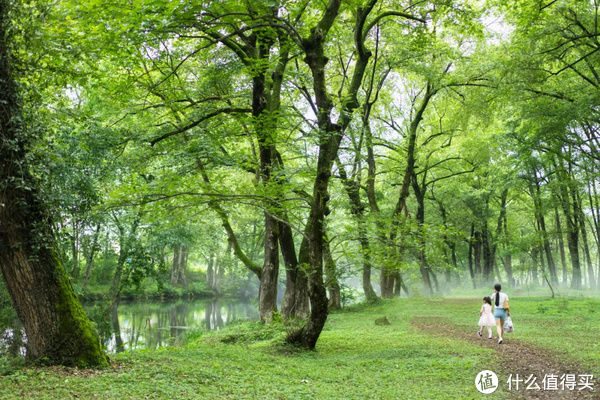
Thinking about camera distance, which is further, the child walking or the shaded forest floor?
the child walking

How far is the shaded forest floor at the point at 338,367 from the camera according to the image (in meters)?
5.49

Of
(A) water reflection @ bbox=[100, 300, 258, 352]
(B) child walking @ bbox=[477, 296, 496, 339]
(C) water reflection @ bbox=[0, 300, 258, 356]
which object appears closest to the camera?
(B) child walking @ bbox=[477, 296, 496, 339]

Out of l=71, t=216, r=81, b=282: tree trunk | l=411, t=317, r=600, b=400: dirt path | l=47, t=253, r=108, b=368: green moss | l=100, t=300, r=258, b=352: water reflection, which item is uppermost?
l=71, t=216, r=81, b=282: tree trunk

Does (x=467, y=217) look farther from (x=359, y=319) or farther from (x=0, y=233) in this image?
(x=0, y=233)

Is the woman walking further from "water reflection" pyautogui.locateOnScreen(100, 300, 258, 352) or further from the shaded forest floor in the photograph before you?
"water reflection" pyautogui.locateOnScreen(100, 300, 258, 352)

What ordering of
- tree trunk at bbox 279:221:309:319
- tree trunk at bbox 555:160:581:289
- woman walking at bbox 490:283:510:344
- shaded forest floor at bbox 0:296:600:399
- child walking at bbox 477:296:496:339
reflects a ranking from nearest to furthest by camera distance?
1. shaded forest floor at bbox 0:296:600:399
2. woman walking at bbox 490:283:510:344
3. child walking at bbox 477:296:496:339
4. tree trunk at bbox 279:221:309:319
5. tree trunk at bbox 555:160:581:289

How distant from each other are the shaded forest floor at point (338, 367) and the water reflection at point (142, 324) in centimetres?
386

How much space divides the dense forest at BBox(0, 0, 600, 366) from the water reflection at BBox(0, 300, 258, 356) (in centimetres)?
122

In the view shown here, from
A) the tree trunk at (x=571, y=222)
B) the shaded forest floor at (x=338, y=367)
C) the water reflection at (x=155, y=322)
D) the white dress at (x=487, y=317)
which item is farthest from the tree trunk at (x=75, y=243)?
the tree trunk at (x=571, y=222)

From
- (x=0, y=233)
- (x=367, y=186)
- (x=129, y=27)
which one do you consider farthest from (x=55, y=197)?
(x=367, y=186)

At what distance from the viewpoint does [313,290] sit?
9094 mm

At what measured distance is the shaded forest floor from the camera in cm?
549

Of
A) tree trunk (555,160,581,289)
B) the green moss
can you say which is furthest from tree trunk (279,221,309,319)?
tree trunk (555,160,581,289)

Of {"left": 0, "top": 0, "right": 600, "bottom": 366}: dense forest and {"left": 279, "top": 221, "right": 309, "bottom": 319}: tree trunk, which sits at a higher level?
{"left": 0, "top": 0, "right": 600, "bottom": 366}: dense forest
